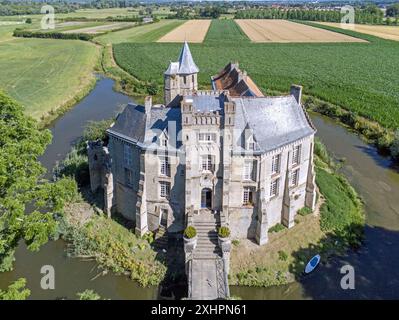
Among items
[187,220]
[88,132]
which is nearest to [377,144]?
[187,220]

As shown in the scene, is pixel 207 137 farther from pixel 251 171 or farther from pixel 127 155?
pixel 127 155

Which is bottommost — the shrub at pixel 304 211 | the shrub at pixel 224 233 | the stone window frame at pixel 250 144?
the shrub at pixel 304 211

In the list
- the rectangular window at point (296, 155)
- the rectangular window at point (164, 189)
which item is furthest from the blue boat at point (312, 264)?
the rectangular window at point (164, 189)

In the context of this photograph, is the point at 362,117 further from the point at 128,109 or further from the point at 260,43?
the point at 260,43

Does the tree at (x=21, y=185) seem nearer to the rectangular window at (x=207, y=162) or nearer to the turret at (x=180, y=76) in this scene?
the rectangular window at (x=207, y=162)

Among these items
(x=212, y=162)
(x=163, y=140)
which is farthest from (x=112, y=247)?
(x=212, y=162)

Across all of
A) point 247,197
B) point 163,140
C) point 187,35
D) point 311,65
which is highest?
point 187,35
